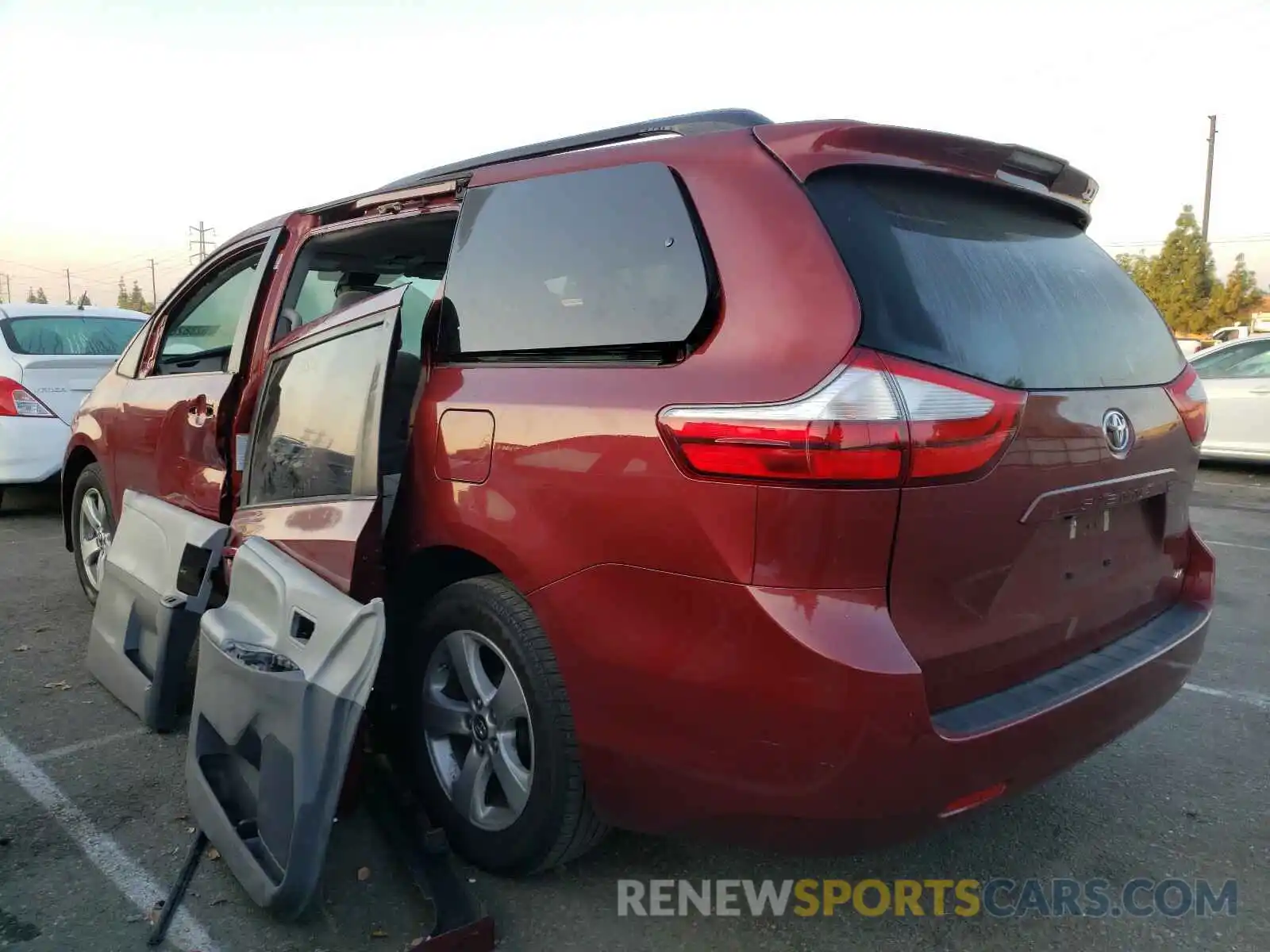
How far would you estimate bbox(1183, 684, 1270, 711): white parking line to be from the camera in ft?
12.5

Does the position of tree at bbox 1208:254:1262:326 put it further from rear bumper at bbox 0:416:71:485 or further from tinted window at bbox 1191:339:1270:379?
rear bumper at bbox 0:416:71:485

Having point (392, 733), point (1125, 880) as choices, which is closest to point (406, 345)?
point (392, 733)

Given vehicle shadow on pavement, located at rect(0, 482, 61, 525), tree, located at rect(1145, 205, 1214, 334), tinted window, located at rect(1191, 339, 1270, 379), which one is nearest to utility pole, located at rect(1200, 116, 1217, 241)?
tree, located at rect(1145, 205, 1214, 334)

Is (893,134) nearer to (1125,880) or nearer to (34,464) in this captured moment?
(1125,880)

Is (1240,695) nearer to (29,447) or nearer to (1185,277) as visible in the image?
(29,447)

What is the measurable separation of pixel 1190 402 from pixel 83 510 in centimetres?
496

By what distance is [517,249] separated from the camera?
2578 millimetres

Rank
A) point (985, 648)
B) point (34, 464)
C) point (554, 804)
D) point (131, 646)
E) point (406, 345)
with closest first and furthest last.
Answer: point (985, 648) < point (554, 804) < point (406, 345) < point (131, 646) < point (34, 464)

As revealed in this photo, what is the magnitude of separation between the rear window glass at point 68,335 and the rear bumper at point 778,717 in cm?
596

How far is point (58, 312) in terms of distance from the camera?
757cm

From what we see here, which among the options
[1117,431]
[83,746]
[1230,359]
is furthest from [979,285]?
[1230,359]

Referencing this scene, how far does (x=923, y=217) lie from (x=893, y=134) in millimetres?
195

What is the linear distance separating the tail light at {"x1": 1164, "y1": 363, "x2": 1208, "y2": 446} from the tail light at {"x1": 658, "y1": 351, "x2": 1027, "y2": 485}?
98 cm

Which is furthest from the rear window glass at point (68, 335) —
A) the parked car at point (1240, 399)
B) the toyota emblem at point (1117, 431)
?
the parked car at point (1240, 399)
